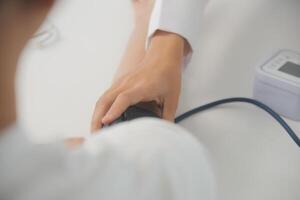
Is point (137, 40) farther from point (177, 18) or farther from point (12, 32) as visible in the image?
point (12, 32)

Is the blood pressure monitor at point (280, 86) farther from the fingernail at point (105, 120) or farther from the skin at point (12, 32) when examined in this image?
the skin at point (12, 32)

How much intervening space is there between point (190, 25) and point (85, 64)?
6.0 inches

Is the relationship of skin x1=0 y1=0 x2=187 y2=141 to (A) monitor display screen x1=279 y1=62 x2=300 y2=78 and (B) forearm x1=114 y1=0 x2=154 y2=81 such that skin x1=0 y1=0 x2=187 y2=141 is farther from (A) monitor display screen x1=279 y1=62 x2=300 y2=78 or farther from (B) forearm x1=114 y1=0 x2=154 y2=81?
(A) monitor display screen x1=279 y1=62 x2=300 y2=78

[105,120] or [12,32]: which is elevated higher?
[12,32]

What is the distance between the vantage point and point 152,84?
21.9 inches

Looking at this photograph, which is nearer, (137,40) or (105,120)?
(105,120)

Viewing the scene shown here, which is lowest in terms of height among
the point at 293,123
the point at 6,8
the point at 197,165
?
the point at 293,123

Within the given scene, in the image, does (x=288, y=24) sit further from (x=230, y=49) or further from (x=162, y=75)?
(x=162, y=75)

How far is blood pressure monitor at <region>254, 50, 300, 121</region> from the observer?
54 centimetres

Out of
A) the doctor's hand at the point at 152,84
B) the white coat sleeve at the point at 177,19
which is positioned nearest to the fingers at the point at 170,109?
the doctor's hand at the point at 152,84

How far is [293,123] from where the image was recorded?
1.81 ft

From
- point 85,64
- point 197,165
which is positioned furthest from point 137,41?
point 197,165

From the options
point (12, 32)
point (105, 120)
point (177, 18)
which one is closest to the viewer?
point (12, 32)

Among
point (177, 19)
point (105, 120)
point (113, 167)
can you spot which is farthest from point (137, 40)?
point (113, 167)
